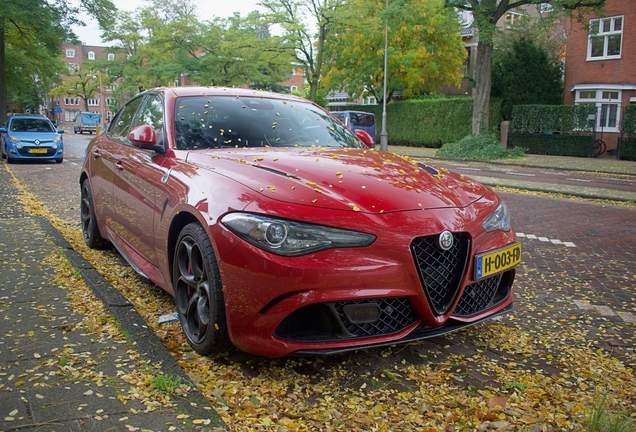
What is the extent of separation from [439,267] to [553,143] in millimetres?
25220

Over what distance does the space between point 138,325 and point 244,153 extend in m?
1.28

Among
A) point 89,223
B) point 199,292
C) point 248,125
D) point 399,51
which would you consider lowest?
point 89,223

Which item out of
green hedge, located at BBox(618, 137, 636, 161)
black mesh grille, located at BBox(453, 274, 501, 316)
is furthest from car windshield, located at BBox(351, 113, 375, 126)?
black mesh grille, located at BBox(453, 274, 501, 316)

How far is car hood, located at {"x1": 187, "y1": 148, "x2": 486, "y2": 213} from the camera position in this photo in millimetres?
3035

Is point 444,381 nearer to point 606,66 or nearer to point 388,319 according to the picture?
point 388,319

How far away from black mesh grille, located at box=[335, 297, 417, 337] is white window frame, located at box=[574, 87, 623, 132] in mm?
28102

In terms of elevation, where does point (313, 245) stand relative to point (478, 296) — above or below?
above

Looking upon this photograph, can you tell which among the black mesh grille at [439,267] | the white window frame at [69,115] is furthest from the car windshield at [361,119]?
the white window frame at [69,115]

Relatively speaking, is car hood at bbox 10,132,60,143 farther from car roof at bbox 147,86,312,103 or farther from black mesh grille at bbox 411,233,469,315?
black mesh grille at bbox 411,233,469,315

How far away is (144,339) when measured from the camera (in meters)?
3.40

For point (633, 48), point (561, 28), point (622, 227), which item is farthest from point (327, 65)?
point (622, 227)

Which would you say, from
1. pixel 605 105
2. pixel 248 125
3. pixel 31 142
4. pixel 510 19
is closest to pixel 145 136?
pixel 248 125

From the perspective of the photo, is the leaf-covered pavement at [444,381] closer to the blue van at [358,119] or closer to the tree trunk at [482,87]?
the tree trunk at [482,87]

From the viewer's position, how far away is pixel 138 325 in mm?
3619
